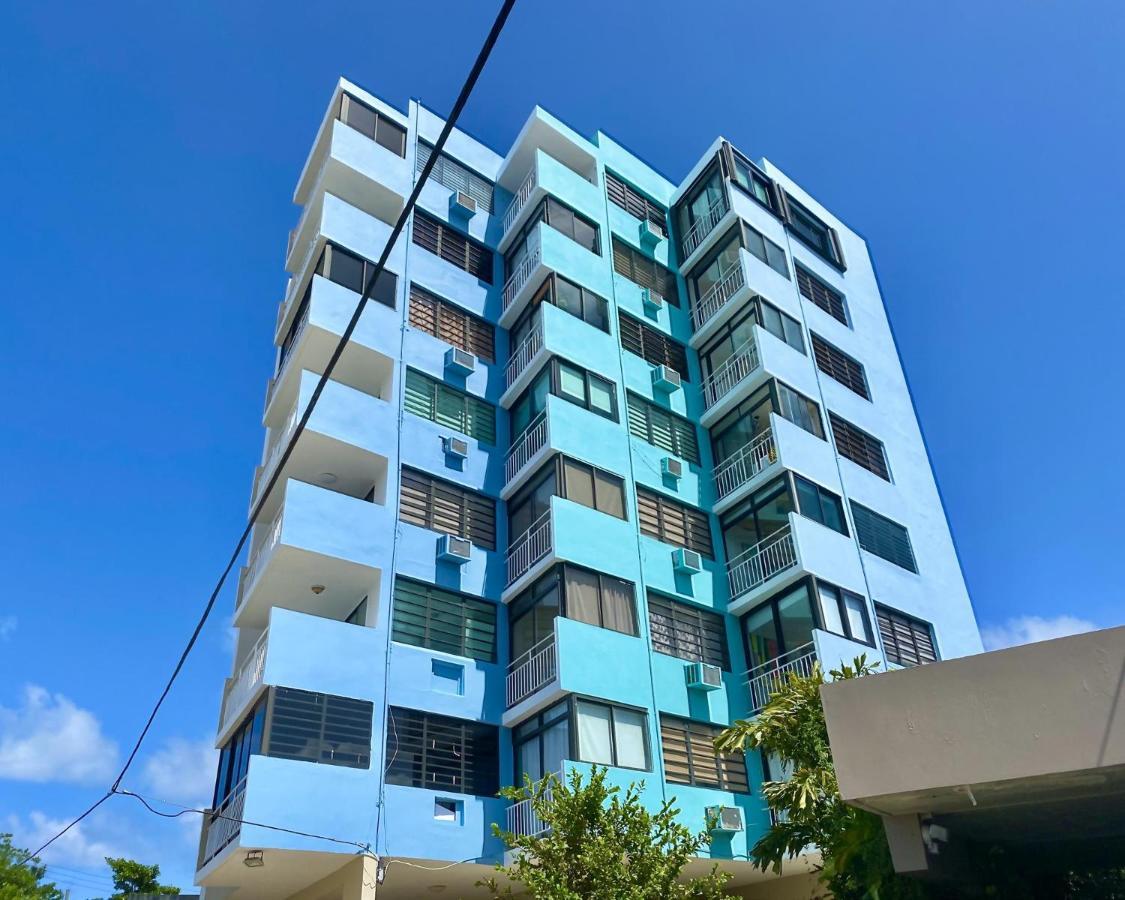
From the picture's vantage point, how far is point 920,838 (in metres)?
8.96

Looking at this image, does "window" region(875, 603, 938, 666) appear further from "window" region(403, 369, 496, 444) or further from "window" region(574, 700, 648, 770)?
"window" region(403, 369, 496, 444)

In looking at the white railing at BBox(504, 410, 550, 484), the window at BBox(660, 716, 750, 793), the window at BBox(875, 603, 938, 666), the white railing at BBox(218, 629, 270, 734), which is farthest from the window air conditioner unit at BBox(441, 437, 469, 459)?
the window at BBox(875, 603, 938, 666)

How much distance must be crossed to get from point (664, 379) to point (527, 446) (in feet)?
14.7

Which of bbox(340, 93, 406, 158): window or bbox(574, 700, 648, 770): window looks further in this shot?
bbox(340, 93, 406, 158): window

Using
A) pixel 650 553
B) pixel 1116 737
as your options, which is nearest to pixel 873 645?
pixel 650 553

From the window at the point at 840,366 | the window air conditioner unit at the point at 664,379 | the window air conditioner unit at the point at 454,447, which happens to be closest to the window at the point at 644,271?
the window air conditioner unit at the point at 664,379

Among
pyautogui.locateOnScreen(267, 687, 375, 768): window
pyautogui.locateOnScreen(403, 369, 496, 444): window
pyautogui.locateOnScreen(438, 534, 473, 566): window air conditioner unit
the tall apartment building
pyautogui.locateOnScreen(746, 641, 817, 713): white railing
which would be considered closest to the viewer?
pyautogui.locateOnScreen(267, 687, 375, 768): window

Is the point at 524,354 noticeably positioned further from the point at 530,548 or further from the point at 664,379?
the point at 530,548

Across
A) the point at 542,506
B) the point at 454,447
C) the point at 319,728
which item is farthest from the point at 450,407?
the point at 319,728

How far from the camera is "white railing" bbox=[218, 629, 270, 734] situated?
16828 millimetres

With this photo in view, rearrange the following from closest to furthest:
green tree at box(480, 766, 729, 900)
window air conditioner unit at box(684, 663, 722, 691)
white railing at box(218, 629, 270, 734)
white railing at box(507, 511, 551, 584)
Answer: green tree at box(480, 766, 729, 900) → white railing at box(218, 629, 270, 734) → window air conditioner unit at box(684, 663, 722, 691) → white railing at box(507, 511, 551, 584)

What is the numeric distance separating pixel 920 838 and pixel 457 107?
7912mm

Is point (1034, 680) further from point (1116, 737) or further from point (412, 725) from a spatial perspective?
point (412, 725)

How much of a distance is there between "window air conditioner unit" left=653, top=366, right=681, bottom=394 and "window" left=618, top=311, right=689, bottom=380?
1.88 feet
